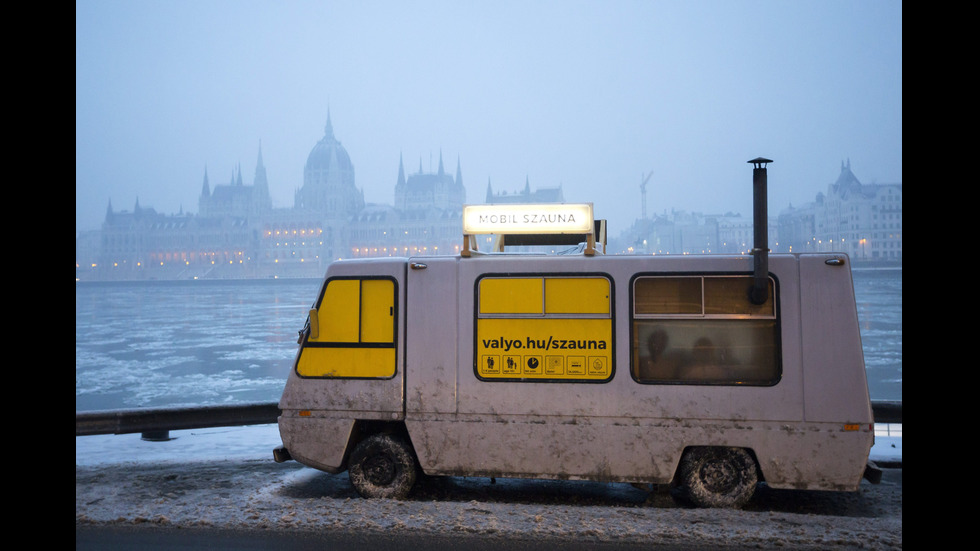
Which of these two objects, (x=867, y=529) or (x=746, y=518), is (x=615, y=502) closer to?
(x=746, y=518)

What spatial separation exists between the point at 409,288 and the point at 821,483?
13.7ft

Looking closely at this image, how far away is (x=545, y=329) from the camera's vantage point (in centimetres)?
668

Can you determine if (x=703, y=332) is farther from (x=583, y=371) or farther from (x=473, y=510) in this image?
(x=473, y=510)

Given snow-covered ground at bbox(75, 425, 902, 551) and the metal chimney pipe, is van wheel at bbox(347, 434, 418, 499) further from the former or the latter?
the metal chimney pipe

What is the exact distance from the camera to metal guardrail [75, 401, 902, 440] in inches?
389

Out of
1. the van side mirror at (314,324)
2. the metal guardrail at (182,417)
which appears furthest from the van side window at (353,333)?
the metal guardrail at (182,417)

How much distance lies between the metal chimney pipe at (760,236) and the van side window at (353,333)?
3.44 m

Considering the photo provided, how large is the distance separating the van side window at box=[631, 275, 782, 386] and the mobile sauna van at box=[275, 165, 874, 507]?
13 mm

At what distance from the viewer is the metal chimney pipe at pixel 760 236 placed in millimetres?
6215

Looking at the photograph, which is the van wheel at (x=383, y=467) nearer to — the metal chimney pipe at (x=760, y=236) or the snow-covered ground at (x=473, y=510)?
the snow-covered ground at (x=473, y=510)

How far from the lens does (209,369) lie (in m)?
43.8

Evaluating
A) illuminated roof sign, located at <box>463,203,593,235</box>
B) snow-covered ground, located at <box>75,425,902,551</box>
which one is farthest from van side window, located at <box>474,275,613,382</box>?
snow-covered ground, located at <box>75,425,902,551</box>

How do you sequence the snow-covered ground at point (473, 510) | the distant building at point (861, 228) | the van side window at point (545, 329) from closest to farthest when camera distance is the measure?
the snow-covered ground at point (473, 510)
the van side window at point (545, 329)
the distant building at point (861, 228)
